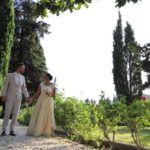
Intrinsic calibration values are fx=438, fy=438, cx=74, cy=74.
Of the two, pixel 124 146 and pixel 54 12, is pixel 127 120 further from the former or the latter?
pixel 54 12

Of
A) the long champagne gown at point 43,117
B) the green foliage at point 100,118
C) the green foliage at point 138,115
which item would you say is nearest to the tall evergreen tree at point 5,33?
the green foliage at point 100,118

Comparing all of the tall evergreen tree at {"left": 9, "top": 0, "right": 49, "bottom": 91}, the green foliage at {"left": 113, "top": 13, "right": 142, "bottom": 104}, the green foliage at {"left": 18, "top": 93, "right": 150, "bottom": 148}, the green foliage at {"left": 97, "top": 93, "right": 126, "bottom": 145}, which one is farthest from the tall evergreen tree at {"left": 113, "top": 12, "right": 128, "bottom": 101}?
the green foliage at {"left": 97, "top": 93, "right": 126, "bottom": 145}

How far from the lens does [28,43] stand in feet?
125

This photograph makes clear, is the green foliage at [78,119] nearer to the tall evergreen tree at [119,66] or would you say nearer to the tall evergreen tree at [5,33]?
the tall evergreen tree at [5,33]

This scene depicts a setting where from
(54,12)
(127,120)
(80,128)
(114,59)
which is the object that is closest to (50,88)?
(80,128)

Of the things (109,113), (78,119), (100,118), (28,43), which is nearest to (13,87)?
(100,118)

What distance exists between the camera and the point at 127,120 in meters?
9.43

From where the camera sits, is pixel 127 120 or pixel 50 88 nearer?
pixel 127 120

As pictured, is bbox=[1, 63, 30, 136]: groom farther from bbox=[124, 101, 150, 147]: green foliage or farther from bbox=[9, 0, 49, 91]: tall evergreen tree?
bbox=[9, 0, 49, 91]: tall evergreen tree

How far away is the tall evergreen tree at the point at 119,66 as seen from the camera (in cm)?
4474

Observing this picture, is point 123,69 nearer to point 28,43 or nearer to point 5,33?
point 28,43

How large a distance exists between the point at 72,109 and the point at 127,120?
6.13 m

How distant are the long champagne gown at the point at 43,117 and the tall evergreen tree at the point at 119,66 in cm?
3051

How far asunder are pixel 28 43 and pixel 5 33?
12.5 meters
